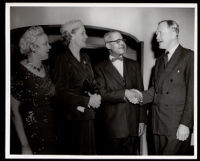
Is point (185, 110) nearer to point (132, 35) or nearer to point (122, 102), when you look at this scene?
point (122, 102)

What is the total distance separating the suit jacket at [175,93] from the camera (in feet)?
6.71

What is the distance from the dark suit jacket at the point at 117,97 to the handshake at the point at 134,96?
0.07 ft

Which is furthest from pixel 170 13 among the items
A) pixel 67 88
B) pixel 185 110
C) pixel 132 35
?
pixel 67 88

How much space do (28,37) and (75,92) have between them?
0.46m

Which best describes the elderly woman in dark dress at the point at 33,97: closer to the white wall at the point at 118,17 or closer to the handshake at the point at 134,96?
the white wall at the point at 118,17

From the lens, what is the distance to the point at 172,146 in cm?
206

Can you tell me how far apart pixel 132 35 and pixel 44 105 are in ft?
2.35

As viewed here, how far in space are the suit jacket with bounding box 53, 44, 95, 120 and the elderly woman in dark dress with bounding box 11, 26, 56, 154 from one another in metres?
0.06

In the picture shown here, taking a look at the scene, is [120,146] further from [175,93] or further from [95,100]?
[175,93]

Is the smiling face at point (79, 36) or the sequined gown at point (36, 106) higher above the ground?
the smiling face at point (79, 36)

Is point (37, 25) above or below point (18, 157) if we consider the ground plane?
above

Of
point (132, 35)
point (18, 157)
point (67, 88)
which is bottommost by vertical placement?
point (18, 157)

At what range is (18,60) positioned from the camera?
6.85ft

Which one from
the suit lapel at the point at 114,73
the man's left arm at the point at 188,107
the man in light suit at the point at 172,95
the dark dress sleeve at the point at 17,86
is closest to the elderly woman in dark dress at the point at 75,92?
the suit lapel at the point at 114,73
